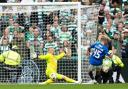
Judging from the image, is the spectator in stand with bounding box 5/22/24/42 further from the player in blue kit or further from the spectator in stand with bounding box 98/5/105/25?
the spectator in stand with bounding box 98/5/105/25

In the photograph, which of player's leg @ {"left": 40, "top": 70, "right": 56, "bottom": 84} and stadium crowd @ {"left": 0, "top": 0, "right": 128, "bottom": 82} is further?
stadium crowd @ {"left": 0, "top": 0, "right": 128, "bottom": 82}

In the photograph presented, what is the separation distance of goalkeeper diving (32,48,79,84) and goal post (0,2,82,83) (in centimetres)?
14

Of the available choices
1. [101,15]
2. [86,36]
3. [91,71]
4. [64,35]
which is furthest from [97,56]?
[101,15]

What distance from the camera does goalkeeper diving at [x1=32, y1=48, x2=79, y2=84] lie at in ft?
58.3

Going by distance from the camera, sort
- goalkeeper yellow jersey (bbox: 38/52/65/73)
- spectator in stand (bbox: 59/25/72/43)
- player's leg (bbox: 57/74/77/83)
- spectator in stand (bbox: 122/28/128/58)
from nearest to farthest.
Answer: player's leg (bbox: 57/74/77/83) → goalkeeper yellow jersey (bbox: 38/52/65/73) → spectator in stand (bbox: 59/25/72/43) → spectator in stand (bbox: 122/28/128/58)

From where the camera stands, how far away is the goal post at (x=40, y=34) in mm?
17953

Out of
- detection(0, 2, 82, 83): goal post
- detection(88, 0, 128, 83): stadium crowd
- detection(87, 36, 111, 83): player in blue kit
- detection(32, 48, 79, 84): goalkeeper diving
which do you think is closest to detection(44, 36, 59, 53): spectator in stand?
detection(0, 2, 82, 83): goal post

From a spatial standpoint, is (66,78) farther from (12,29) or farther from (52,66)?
(12,29)

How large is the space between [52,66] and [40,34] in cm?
106

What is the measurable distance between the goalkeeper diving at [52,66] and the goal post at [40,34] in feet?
0.46

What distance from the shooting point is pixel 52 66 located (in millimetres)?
18000

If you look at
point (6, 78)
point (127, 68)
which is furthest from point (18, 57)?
point (127, 68)

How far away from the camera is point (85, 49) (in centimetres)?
1836

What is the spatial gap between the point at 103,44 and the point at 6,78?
3.15 m
